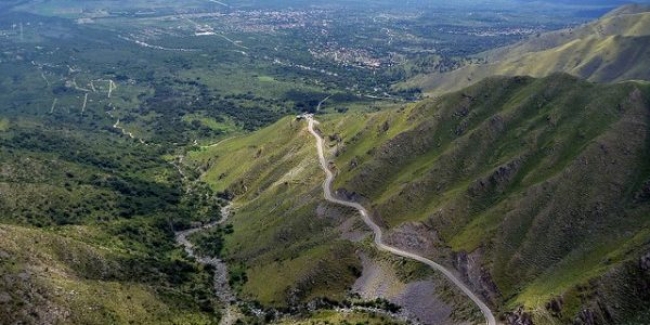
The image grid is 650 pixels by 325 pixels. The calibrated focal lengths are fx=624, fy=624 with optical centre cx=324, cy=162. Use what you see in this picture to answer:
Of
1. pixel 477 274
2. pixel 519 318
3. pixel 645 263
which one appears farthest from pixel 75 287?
pixel 645 263

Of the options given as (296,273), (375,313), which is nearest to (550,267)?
(375,313)

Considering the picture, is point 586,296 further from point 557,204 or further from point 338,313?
point 338,313

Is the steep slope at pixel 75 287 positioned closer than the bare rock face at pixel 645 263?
Yes

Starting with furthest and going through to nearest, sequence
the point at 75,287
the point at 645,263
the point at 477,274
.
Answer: the point at 477,274, the point at 75,287, the point at 645,263

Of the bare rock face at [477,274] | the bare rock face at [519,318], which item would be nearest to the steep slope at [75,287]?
the bare rock face at [477,274]

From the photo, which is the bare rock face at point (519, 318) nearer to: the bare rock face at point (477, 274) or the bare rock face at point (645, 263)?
the bare rock face at point (477, 274)

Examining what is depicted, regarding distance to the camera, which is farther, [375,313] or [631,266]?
[375,313]

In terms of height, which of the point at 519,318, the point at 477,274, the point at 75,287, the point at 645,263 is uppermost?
the point at 645,263

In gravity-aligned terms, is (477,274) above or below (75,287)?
above

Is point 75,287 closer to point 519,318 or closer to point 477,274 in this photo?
point 477,274

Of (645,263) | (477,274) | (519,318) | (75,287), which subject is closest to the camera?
(519,318)

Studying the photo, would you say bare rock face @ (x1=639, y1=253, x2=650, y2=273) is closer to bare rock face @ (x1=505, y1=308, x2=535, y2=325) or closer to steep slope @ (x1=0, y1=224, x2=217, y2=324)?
bare rock face @ (x1=505, y1=308, x2=535, y2=325)
